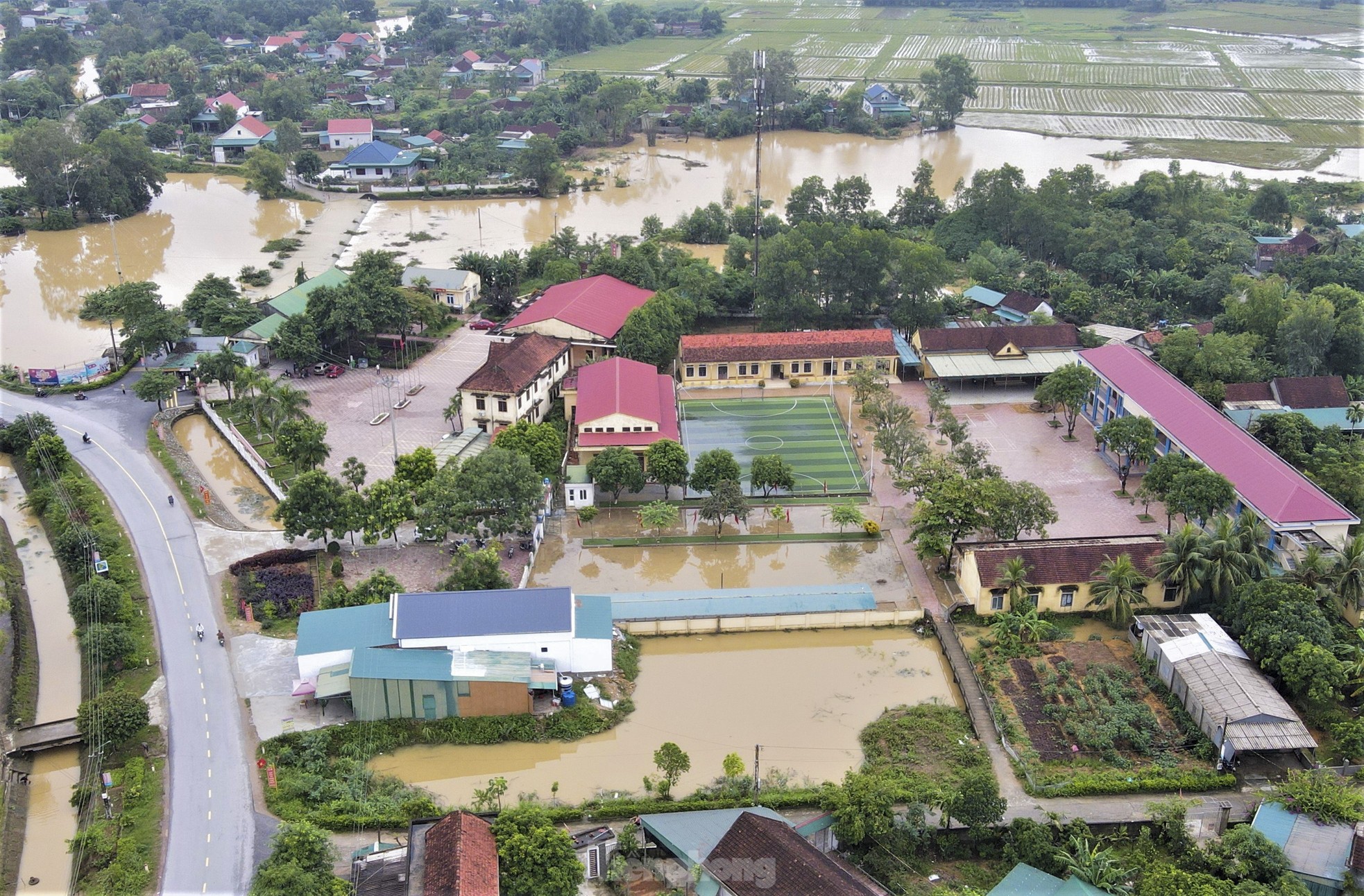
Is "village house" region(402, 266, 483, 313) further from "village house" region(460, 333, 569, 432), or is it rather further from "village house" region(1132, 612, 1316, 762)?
"village house" region(1132, 612, 1316, 762)

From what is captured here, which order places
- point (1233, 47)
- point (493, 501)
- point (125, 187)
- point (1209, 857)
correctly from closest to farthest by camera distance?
1. point (1209, 857)
2. point (493, 501)
3. point (125, 187)
4. point (1233, 47)

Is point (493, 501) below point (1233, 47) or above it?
below

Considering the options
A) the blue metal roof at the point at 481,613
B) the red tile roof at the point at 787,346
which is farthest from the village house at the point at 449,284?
the blue metal roof at the point at 481,613

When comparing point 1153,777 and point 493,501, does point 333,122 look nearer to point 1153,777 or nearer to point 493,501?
point 493,501

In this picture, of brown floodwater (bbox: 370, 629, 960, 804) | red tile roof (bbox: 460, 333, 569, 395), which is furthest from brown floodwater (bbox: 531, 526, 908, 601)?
red tile roof (bbox: 460, 333, 569, 395)

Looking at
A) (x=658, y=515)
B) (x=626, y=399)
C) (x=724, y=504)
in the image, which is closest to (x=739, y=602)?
(x=724, y=504)

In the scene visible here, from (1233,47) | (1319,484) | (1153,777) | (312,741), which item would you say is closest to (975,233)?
(1319,484)
